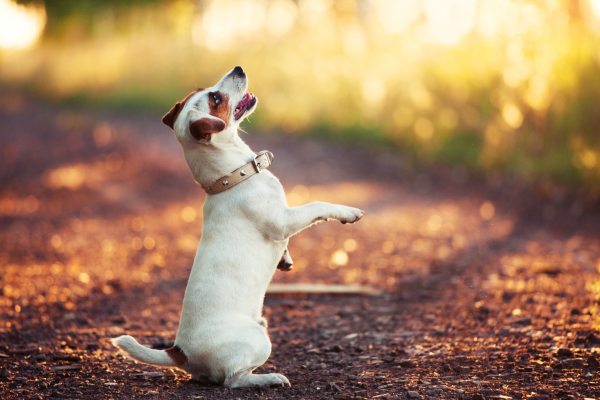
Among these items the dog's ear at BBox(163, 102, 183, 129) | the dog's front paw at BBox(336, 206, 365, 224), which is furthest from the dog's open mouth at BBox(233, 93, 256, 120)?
the dog's front paw at BBox(336, 206, 365, 224)

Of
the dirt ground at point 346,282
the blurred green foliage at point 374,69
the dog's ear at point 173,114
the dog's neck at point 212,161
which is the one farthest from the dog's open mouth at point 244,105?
the blurred green foliage at point 374,69

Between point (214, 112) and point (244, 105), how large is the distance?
0.18 meters

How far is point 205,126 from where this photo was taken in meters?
2.56

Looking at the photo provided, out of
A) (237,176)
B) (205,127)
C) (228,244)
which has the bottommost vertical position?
(228,244)

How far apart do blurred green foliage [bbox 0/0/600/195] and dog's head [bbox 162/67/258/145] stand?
14.0 ft

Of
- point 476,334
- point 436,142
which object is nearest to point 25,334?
point 476,334

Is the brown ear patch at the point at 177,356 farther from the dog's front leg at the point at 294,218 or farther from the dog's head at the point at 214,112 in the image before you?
the dog's head at the point at 214,112

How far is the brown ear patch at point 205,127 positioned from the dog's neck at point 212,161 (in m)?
0.11

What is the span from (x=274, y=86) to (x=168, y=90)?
3.88 metres

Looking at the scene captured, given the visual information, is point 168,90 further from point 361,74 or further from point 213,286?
point 213,286

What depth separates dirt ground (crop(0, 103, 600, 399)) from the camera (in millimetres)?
2613

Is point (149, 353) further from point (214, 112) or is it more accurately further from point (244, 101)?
point (244, 101)

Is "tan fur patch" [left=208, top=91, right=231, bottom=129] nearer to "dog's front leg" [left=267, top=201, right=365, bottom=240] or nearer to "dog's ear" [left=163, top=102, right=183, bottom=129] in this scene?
"dog's ear" [left=163, top=102, right=183, bottom=129]

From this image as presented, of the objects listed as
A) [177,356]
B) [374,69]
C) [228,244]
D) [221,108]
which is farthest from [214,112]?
[374,69]
